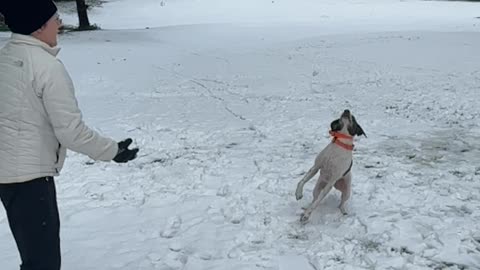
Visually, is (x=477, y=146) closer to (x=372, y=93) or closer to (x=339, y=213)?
(x=339, y=213)

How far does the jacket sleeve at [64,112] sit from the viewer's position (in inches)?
96.9

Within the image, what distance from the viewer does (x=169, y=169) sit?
5918 mm

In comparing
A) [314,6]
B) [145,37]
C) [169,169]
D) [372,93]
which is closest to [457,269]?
[169,169]

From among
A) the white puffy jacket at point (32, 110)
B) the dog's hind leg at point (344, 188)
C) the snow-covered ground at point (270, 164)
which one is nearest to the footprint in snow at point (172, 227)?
the snow-covered ground at point (270, 164)

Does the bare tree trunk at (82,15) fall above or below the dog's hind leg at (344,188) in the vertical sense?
above

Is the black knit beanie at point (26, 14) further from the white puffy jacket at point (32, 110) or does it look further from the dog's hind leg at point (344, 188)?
the dog's hind leg at point (344, 188)

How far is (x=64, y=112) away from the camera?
2494 millimetres

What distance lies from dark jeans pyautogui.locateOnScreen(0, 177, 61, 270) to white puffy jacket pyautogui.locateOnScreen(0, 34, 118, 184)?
7cm

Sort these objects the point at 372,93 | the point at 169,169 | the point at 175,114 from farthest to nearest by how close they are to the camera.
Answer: the point at 372,93, the point at 175,114, the point at 169,169

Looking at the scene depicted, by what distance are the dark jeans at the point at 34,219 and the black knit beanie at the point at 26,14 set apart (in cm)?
73

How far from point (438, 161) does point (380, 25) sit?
18.8m

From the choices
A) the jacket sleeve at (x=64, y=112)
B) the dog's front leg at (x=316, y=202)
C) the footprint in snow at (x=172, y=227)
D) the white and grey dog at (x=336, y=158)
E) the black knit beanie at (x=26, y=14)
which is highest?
the black knit beanie at (x=26, y=14)

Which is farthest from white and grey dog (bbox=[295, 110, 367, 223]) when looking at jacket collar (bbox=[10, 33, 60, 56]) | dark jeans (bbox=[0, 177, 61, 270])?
jacket collar (bbox=[10, 33, 60, 56])

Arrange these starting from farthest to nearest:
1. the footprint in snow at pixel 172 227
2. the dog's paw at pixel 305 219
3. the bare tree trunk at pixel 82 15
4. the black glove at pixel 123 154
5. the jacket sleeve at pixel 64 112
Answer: the bare tree trunk at pixel 82 15, the dog's paw at pixel 305 219, the footprint in snow at pixel 172 227, the black glove at pixel 123 154, the jacket sleeve at pixel 64 112
